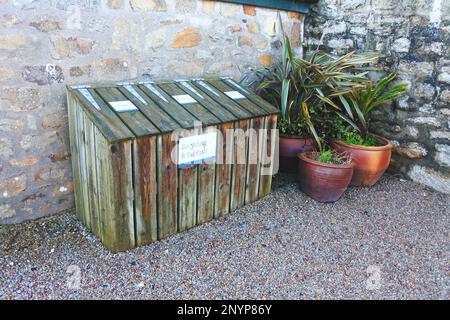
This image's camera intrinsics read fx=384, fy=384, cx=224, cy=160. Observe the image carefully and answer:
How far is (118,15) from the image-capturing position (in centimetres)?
241

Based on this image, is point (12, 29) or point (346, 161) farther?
point (346, 161)

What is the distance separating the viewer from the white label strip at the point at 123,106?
213cm

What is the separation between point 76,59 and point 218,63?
1.11 metres

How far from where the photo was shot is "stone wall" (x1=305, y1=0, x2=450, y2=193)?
2.94 meters

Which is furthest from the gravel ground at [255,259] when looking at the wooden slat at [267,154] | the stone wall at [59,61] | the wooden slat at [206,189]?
the stone wall at [59,61]

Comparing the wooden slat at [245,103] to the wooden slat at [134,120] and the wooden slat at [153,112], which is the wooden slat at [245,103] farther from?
the wooden slat at [134,120]

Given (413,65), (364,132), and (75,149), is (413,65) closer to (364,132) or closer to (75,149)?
(364,132)

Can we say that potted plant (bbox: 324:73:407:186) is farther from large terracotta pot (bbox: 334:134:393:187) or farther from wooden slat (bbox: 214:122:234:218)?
wooden slat (bbox: 214:122:234:218)

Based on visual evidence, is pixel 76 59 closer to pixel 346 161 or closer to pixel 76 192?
pixel 76 192

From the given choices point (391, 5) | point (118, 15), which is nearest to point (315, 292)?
point (118, 15)

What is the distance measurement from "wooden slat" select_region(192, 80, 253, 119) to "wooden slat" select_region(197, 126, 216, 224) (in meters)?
0.25

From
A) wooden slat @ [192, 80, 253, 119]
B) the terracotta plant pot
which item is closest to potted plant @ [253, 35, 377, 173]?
the terracotta plant pot

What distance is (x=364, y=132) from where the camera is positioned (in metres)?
3.20
